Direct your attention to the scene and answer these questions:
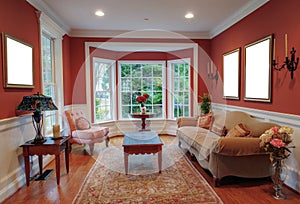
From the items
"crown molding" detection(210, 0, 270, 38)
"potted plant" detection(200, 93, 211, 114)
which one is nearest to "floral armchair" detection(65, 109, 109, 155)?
"potted plant" detection(200, 93, 211, 114)

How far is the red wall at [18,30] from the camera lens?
8.39 ft

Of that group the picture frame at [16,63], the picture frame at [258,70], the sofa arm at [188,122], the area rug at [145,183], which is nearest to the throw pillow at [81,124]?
the area rug at [145,183]

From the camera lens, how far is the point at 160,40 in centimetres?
533

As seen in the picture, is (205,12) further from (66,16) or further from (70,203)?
(70,203)

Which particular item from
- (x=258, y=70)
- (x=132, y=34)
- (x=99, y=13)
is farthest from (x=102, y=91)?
(x=258, y=70)

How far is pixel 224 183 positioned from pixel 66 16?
158 inches

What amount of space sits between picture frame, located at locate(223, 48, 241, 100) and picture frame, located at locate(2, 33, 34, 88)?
359 centimetres

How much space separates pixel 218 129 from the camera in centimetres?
394

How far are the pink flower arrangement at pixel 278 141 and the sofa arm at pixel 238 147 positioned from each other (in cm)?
18

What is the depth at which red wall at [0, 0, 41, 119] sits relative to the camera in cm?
256

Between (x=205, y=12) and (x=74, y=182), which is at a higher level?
(x=205, y=12)

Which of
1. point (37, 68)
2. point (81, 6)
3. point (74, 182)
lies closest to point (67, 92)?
point (37, 68)

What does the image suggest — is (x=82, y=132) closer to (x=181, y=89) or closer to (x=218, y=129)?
(x=218, y=129)

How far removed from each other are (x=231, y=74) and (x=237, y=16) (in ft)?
3.64
